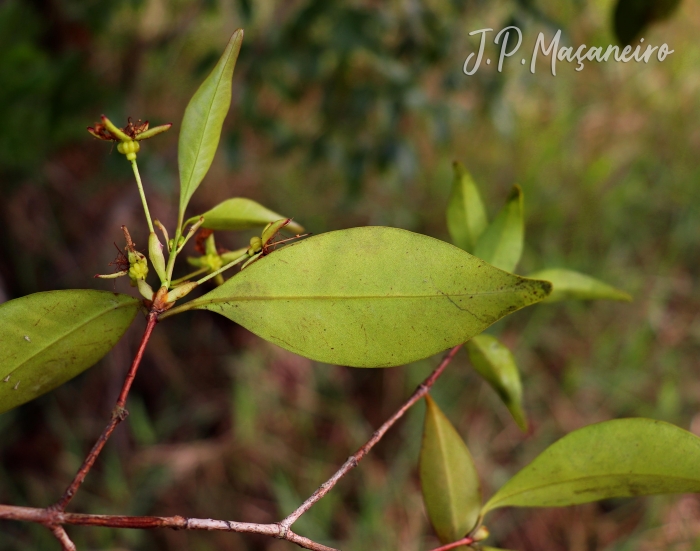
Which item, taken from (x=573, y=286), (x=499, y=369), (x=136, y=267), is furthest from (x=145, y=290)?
(x=573, y=286)

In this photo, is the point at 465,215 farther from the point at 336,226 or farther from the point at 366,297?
the point at 336,226

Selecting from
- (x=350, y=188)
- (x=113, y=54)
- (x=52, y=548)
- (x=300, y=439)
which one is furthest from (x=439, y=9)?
(x=52, y=548)

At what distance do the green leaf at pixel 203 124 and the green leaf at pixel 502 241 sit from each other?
0.25 metres

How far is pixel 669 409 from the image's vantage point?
68.0 inches

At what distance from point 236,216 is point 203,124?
7 centimetres

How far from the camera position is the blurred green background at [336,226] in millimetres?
1372

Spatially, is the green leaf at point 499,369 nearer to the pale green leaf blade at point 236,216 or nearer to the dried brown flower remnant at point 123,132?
the pale green leaf blade at point 236,216

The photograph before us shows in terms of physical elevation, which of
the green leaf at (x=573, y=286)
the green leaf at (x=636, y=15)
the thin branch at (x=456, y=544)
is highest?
the green leaf at (x=636, y=15)

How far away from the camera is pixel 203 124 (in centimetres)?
47

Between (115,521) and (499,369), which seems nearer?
(115,521)

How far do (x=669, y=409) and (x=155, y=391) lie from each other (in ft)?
4.74

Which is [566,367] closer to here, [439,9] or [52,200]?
[439,9]

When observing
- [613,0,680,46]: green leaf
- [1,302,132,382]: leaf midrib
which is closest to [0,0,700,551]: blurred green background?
[613,0,680,46]: green leaf

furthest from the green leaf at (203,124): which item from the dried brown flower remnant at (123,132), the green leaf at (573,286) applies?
the green leaf at (573,286)
